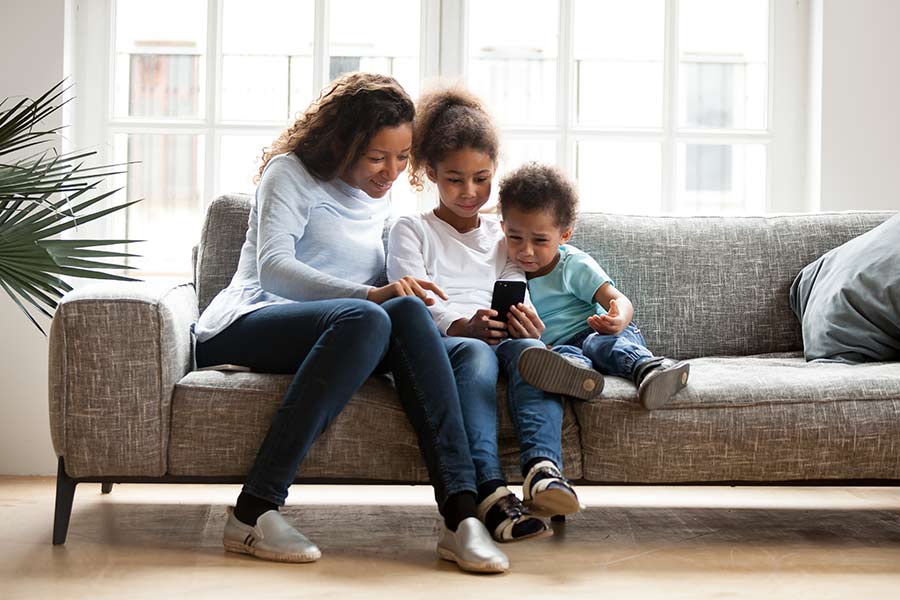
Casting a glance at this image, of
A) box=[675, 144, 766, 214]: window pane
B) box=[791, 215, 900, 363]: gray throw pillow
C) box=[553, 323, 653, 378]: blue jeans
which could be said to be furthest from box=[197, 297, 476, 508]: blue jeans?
box=[675, 144, 766, 214]: window pane

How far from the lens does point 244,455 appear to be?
2.13 metres

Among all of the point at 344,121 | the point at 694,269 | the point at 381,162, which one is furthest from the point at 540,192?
the point at 694,269

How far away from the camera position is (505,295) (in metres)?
2.28

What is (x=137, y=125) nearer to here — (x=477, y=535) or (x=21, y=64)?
(x=21, y=64)

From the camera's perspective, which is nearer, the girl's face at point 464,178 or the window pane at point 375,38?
the girl's face at point 464,178

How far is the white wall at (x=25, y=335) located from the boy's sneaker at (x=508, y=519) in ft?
5.46

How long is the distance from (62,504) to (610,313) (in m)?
1.19

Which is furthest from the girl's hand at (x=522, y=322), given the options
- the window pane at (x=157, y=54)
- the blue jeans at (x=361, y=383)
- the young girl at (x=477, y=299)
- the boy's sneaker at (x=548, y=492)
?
the window pane at (x=157, y=54)

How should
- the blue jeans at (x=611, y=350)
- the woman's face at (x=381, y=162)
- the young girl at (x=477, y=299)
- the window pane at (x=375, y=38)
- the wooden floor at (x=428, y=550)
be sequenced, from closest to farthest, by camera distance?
the wooden floor at (x=428, y=550), the young girl at (x=477, y=299), the blue jeans at (x=611, y=350), the woman's face at (x=381, y=162), the window pane at (x=375, y=38)

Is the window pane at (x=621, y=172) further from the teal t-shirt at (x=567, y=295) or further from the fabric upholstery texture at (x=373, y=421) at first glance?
the fabric upholstery texture at (x=373, y=421)

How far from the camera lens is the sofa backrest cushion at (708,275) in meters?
2.70

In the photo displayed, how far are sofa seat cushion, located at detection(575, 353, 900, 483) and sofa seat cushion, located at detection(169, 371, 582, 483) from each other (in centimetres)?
10

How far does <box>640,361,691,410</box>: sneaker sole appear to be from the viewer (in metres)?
2.07

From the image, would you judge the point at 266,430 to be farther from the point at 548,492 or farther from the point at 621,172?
the point at 621,172
